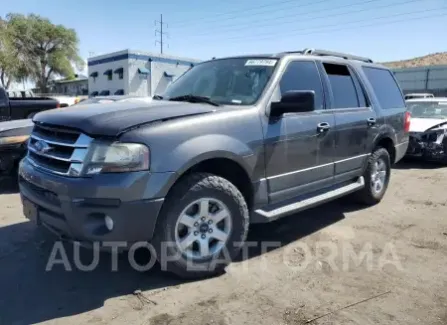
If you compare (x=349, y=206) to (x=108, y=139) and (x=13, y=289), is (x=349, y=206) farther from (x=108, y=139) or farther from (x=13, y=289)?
(x=13, y=289)

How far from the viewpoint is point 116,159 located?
287 cm

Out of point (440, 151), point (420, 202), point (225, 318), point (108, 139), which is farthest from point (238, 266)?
point (440, 151)

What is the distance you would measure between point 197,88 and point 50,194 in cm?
194

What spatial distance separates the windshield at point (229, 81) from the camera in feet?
12.8

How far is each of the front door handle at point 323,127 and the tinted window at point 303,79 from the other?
21 cm

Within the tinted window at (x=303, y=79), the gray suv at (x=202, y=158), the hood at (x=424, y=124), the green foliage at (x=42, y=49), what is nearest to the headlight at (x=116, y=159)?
the gray suv at (x=202, y=158)

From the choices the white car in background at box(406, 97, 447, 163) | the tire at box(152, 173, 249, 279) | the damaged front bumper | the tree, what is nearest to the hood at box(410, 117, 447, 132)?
the white car in background at box(406, 97, 447, 163)

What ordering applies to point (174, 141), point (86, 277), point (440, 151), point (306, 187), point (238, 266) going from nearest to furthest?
point (174, 141) < point (86, 277) < point (238, 266) < point (306, 187) < point (440, 151)

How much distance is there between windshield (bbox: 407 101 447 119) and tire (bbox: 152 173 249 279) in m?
8.15

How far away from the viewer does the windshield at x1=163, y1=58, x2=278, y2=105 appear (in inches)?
153

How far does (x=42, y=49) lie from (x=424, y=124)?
176ft

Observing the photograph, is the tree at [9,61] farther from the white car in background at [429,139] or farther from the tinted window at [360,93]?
the tinted window at [360,93]

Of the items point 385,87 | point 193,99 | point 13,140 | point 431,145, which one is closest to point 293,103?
point 193,99

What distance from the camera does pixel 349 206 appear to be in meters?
5.73
